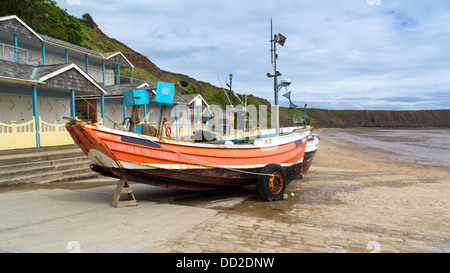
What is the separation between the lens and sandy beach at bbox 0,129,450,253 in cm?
399

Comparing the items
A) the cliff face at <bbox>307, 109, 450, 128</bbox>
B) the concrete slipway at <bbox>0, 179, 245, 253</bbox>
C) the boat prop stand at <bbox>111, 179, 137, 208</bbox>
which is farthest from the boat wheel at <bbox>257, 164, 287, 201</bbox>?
the cliff face at <bbox>307, 109, 450, 128</bbox>

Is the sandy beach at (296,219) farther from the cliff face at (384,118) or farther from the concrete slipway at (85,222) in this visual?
the cliff face at (384,118)

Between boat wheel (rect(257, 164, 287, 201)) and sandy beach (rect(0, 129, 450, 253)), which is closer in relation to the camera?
sandy beach (rect(0, 129, 450, 253))

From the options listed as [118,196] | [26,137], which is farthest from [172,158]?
[26,137]

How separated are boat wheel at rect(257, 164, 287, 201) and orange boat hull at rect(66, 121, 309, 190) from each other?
0.39 meters

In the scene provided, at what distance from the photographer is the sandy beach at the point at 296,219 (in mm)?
3986

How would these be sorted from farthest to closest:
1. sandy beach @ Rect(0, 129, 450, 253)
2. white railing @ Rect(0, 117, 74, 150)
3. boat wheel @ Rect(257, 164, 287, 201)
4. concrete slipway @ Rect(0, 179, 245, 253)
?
white railing @ Rect(0, 117, 74, 150) → boat wheel @ Rect(257, 164, 287, 201) → sandy beach @ Rect(0, 129, 450, 253) → concrete slipway @ Rect(0, 179, 245, 253)

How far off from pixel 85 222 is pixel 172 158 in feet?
6.99

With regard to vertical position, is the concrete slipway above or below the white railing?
below

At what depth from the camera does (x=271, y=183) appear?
712cm

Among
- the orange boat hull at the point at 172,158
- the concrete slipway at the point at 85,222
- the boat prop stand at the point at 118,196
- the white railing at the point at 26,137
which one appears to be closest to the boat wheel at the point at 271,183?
the orange boat hull at the point at 172,158

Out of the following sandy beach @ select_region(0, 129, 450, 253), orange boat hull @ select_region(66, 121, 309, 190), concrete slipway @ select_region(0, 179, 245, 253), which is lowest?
sandy beach @ select_region(0, 129, 450, 253)

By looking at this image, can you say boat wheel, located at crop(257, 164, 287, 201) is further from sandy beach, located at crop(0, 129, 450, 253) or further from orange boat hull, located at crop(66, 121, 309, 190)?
orange boat hull, located at crop(66, 121, 309, 190)
